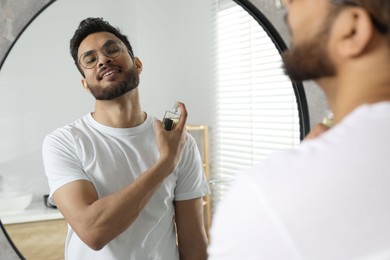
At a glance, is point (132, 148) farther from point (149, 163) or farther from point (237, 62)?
point (237, 62)

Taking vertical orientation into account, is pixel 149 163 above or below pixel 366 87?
below

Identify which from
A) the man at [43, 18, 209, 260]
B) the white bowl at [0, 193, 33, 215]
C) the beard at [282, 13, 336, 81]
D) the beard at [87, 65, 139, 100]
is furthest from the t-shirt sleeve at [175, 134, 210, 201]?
the beard at [282, 13, 336, 81]

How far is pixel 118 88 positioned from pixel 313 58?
36cm

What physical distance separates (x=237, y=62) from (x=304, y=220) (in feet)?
1.73

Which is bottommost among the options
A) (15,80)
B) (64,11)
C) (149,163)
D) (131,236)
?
(131,236)

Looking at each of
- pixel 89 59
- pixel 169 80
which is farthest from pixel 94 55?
pixel 169 80

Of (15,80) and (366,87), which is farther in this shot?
(15,80)

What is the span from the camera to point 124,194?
62cm

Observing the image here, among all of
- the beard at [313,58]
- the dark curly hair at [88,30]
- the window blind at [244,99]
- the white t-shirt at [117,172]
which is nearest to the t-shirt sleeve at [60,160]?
the white t-shirt at [117,172]

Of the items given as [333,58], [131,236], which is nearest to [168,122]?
[131,236]

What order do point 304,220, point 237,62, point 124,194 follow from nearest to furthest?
point 304,220
point 124,194
point 237,62

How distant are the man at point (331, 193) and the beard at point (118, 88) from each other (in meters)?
0.37

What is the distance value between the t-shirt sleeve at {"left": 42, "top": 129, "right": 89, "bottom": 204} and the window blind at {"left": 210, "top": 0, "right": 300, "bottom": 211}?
25 centimetres

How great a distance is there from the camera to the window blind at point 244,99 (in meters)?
0.78
